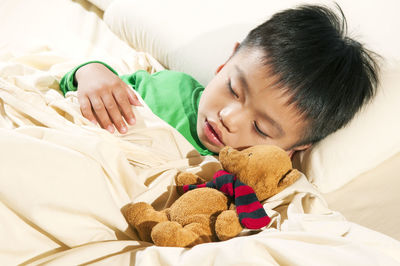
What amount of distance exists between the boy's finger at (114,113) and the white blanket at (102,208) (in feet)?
0.24

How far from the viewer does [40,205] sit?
578 millimetres

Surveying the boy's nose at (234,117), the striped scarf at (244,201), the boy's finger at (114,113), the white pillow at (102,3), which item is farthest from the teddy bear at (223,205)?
the white pillow at (102,3)

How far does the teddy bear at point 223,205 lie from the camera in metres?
0.57

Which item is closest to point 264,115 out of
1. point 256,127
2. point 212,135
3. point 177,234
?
point 256,127

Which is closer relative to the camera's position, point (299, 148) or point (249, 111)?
point (249, 111)

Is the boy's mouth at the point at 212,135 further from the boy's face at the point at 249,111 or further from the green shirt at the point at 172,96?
the green shirt at the point at 172,96

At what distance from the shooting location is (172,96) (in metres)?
1.09

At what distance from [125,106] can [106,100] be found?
5 centimetres

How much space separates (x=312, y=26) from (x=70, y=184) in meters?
0.70

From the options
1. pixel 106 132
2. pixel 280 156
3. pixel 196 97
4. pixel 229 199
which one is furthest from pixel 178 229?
pixel 196 97

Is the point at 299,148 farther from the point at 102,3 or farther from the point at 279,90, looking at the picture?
the point at 102,3

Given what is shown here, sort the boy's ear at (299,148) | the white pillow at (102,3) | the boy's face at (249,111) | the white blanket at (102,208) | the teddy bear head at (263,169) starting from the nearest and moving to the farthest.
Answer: the white blanket at (102,208)
the teddy bear head at (263,169)
the boy's face at (249,111)
the boy's ear at (299,148)
the white pillow at (102,3)

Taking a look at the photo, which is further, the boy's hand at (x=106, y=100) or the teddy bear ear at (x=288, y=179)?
the boy's hand at (x=106, y=100)

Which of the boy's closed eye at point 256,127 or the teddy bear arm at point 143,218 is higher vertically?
the boy's closed eye at point 256,127
